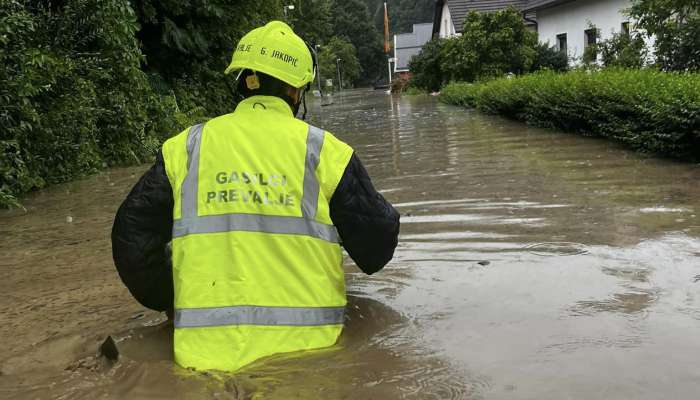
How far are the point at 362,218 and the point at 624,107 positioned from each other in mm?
9035

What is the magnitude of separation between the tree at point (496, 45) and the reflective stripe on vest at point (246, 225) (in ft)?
92.9

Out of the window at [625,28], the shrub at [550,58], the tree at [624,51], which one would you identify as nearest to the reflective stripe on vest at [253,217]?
the tree at [624,51]

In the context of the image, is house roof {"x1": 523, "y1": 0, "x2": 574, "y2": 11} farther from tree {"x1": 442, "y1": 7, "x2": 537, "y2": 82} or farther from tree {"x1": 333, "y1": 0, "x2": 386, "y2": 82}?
tree {"x1": 333, "y1": 0, "x2": 386, "y2": 82}

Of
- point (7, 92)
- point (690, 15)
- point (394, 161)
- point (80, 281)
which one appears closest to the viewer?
point (80, 281)

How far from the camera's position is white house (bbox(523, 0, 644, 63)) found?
25.5 meters

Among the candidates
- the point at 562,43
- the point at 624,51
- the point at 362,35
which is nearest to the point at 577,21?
the point at 562,43

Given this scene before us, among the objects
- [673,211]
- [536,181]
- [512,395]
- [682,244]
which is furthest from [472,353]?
[536,181]

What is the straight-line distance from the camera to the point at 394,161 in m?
11.4

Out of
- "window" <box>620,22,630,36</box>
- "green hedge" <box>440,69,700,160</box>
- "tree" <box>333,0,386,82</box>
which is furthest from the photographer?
"tree" <box>333,0,386,82</box>

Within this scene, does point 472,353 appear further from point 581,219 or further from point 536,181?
point 536,181

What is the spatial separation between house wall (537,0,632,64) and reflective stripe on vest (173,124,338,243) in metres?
22.7

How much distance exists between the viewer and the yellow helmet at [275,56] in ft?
10.2

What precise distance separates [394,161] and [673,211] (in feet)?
17.9

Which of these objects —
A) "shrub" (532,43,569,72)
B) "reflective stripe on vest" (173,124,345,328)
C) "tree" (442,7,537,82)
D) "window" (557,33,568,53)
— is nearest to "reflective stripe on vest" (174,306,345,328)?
"reflective stripe on vest" (173,124,345,328)
